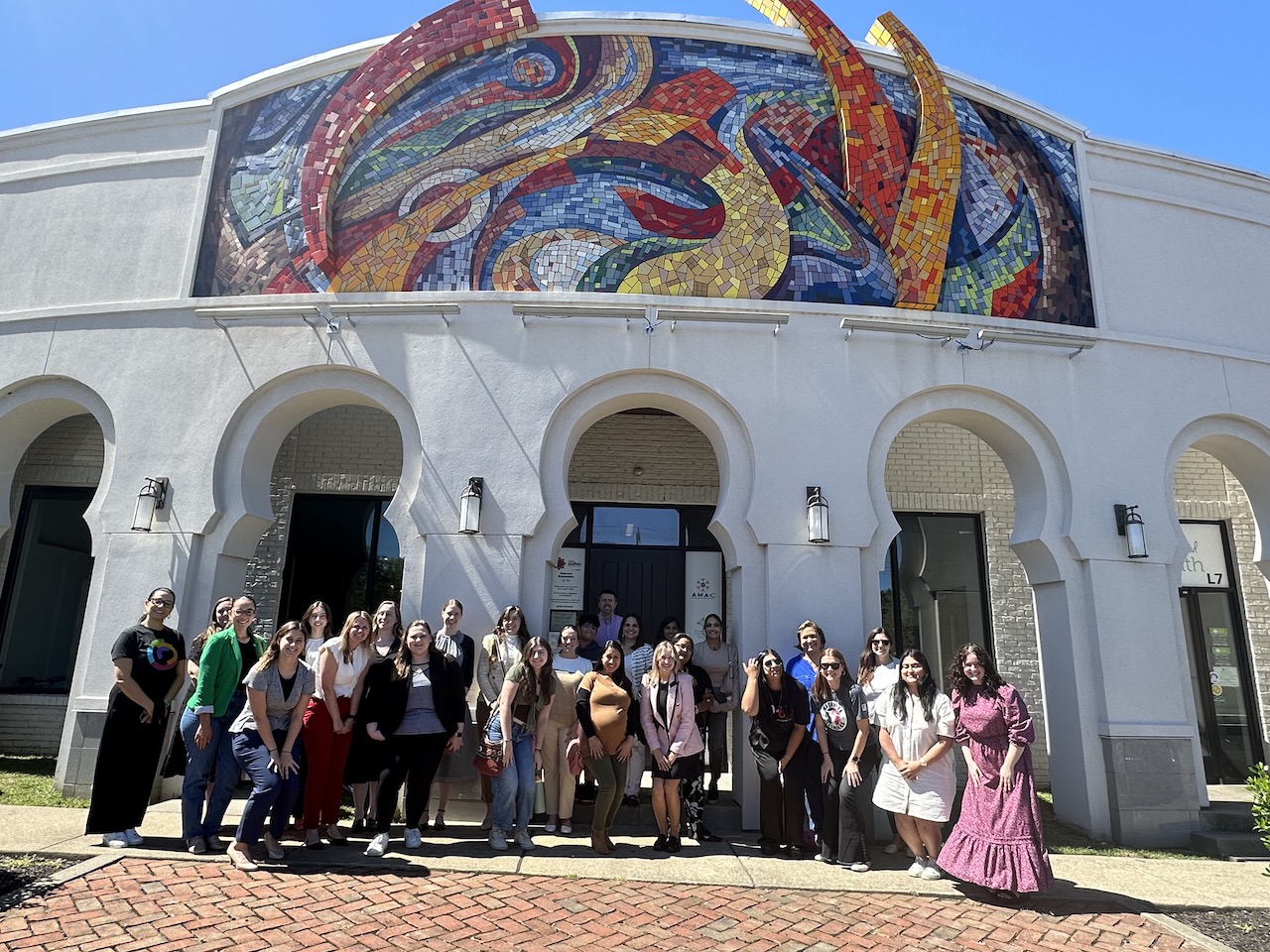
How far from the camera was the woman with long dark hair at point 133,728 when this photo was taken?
18.7 ft

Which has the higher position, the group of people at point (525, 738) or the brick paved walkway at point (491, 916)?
the group of people at point (525, 738)

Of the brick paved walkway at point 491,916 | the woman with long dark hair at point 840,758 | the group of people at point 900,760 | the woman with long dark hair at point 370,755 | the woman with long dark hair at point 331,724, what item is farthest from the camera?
the woman with long dark hair at point 370,755

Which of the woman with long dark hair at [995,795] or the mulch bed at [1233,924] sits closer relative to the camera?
the mulch bed at [1233,924]

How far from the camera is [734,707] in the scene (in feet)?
24.2

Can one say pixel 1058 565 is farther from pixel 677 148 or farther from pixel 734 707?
pixel 677 148

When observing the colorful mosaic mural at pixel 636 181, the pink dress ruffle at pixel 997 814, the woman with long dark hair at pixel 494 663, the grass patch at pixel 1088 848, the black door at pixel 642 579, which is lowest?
the grass patch at pixel 1088 848

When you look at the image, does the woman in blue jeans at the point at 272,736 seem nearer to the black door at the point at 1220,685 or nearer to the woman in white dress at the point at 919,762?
the woman in white dress at the point at 919,762

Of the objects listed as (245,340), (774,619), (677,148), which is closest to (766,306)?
(677,148)

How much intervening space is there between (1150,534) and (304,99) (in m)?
10.9

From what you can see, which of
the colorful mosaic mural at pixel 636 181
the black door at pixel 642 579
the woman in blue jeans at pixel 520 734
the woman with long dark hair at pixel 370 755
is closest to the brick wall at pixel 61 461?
the colorful mosaic mural at pixel 636 181

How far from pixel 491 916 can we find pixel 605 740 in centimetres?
167

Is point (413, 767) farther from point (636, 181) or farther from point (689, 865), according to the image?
point (636, 181)

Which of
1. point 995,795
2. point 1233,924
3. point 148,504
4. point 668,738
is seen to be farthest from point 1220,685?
point 148,504

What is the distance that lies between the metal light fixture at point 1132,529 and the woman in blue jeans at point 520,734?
6.15m
